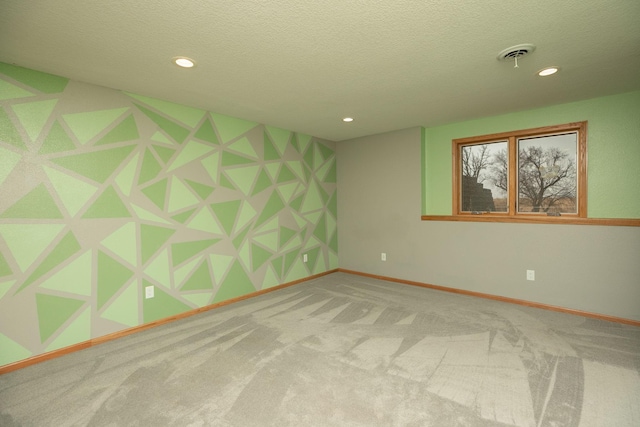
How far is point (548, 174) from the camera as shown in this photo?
3.50 metres

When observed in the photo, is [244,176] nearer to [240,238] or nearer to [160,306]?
[240,238]

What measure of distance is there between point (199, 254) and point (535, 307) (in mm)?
3900

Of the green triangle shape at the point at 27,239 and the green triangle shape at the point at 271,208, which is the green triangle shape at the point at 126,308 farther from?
the green triangle shape at the point at 271,208

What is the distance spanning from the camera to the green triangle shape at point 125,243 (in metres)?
2.75

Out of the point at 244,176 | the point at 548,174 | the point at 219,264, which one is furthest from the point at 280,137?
the point at 548,174

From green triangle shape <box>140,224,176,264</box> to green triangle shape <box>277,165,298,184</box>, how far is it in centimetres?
170

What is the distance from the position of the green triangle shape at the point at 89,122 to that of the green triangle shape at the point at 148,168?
39 cm

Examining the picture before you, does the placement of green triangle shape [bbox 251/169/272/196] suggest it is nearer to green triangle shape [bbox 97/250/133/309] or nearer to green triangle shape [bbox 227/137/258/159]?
green triangle shape [bbox 227/137/258/159]

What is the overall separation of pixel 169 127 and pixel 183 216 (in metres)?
0.95

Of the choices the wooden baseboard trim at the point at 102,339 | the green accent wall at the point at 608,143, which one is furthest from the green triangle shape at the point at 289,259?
the green accent wall at the point at 608,143

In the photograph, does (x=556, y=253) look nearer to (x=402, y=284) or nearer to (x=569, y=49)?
(x=402, y=284)

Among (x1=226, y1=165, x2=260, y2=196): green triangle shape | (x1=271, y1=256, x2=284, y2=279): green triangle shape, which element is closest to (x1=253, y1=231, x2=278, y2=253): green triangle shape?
(x1=271, y1=256, x2=284, y2=279): green triangle shape

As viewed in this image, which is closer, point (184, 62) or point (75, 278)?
point (184, 62)

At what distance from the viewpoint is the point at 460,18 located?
1741mm
